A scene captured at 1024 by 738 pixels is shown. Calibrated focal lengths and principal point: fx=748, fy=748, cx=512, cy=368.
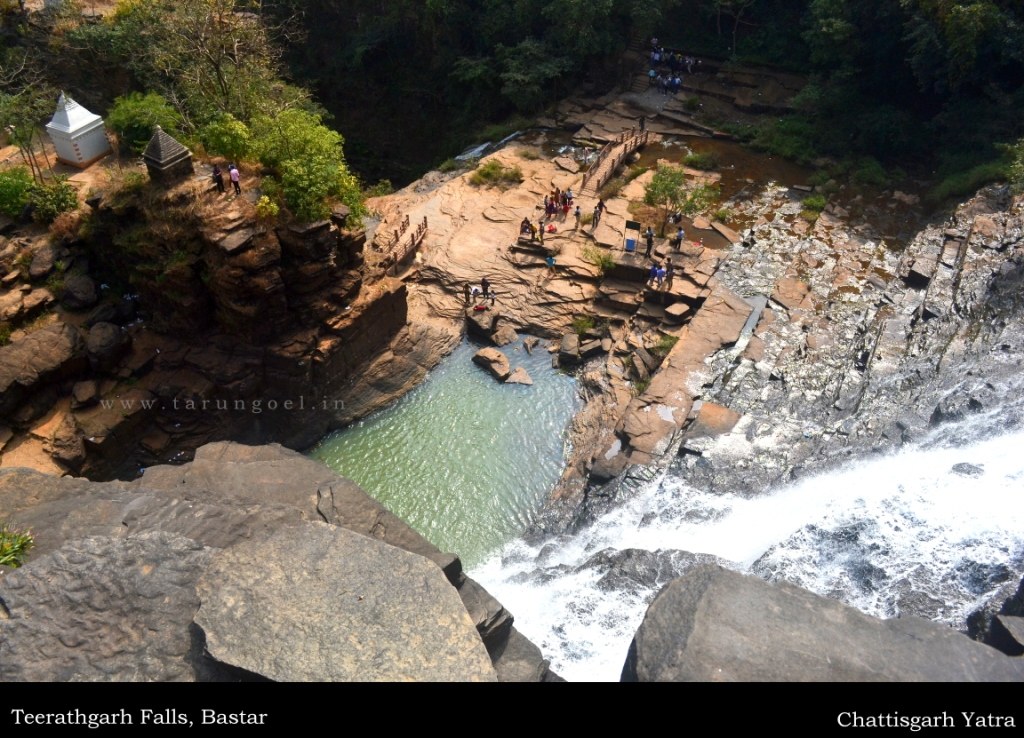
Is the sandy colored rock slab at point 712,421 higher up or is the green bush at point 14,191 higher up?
the green bush at point 14,191

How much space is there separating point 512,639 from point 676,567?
14.5 feet

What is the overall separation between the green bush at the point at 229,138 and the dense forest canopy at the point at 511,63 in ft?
0.21

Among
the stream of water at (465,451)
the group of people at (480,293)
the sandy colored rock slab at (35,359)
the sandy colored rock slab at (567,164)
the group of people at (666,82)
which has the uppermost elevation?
the group of people at (666,82)

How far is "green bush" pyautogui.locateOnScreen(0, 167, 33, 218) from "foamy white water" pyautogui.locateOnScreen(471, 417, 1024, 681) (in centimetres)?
1772

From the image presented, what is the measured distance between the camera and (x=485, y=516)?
20484 mm

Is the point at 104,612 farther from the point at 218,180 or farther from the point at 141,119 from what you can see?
the point at 141,119

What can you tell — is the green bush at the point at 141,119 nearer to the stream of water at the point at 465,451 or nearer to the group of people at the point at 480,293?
the group of people at the point at 480,293

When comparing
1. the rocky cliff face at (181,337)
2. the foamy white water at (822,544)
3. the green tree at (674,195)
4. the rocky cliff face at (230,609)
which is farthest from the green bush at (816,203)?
the rocky cliff face at (230,609)

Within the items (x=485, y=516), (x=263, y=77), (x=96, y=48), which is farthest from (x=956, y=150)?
(x=96, y=48)

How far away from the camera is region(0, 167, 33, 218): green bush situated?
74.1 feet

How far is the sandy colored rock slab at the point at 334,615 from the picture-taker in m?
10.4

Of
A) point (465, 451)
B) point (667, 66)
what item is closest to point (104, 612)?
point (465, 451)

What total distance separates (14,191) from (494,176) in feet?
56.7

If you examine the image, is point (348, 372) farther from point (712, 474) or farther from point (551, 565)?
point (712, 474)
